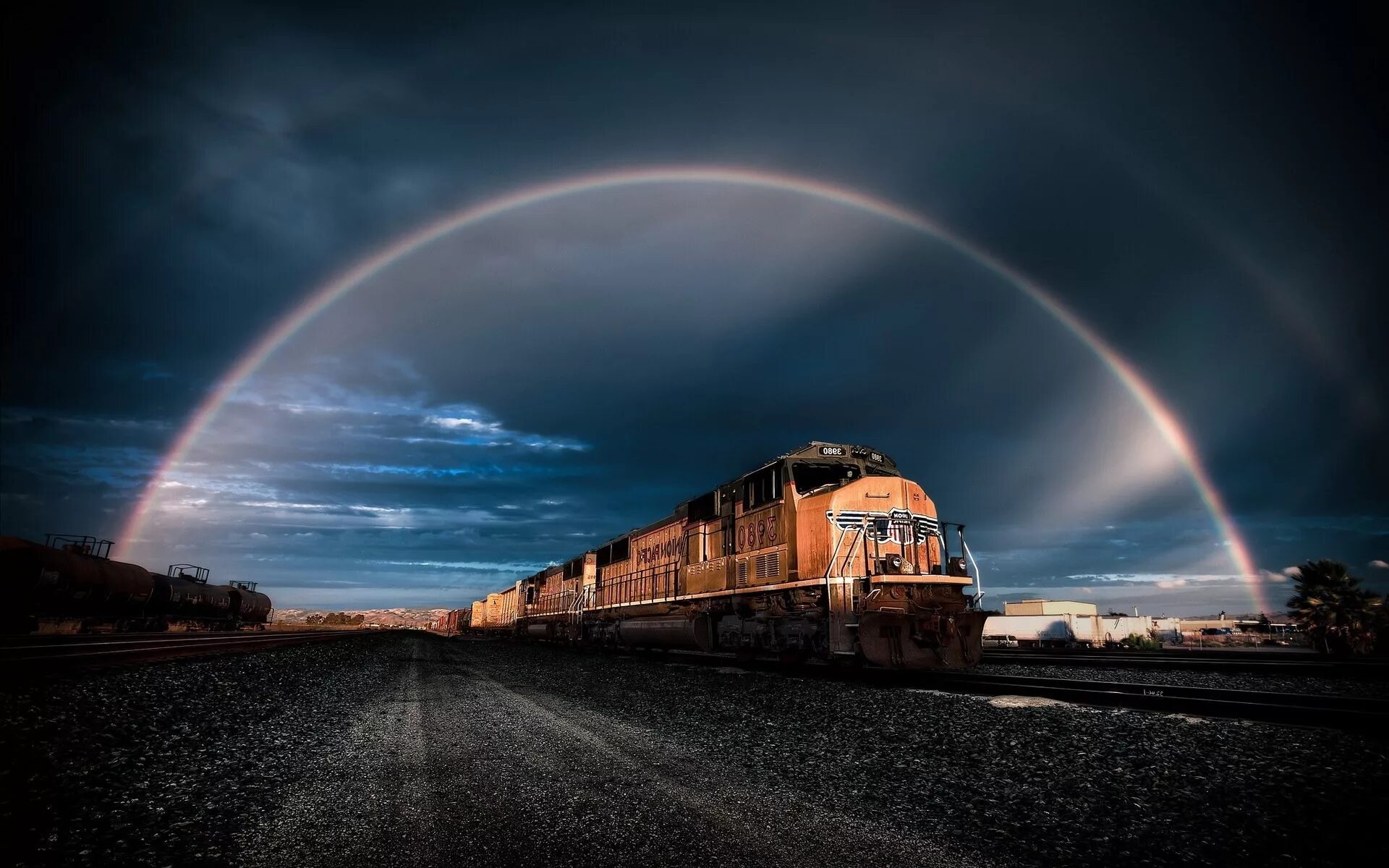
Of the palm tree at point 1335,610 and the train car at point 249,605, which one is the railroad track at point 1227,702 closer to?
the palm tree at point 1335,610

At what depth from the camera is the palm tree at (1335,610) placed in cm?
2291

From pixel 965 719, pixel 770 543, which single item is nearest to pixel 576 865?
pixel 965 719

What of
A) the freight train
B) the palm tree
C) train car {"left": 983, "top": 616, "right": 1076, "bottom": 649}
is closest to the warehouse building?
train car {"left": 983, "top": 616, "right": 1076, "bottom": 649}

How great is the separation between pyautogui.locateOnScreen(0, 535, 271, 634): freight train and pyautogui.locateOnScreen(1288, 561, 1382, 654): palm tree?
148 feet

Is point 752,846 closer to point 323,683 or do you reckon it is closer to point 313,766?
point 313,766

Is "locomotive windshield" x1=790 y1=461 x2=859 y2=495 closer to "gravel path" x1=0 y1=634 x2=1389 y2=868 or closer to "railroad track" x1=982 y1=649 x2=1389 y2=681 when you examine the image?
"gravel path" x1=0 y1=634 x2=1389 y2=868

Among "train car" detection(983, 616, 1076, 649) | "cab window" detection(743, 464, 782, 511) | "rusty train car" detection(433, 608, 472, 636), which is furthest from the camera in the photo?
"rusty train car" detection(433, 608, 472, 636)

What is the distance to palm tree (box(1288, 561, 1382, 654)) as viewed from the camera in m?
22.9

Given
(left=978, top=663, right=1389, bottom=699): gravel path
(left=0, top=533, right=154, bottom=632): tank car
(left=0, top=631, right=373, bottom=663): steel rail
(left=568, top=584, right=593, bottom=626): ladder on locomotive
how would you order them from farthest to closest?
1. (left=568, top=584, right=593, bottom=626): ladder on locomotive
2. (left=0, top=533, right=154, bottom=632): tank car
3. (left=0, top=631, right=373, bottom=663): steel rail
4. (left=978, top=663, right=1389, bottom=699): gravel path

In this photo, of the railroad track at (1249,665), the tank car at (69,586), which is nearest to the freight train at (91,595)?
the tank car at (69,586)

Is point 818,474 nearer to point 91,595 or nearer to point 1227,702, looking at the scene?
point 1227,702

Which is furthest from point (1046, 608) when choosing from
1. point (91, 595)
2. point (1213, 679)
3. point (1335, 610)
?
point (91, 595)

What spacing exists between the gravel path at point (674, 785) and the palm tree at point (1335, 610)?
2321 cm

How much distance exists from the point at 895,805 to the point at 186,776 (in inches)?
244
